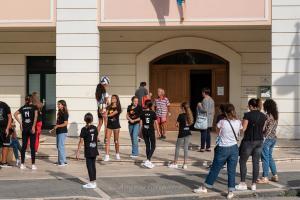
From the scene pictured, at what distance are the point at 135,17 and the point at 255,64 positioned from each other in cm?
498

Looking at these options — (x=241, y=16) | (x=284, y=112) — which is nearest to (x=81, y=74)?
(x=241, y=16)

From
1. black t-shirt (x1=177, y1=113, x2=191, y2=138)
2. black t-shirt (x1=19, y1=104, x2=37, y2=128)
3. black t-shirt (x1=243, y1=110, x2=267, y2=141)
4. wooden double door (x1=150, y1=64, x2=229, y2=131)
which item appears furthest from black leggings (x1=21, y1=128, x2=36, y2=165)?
wooden double door (x1=150, y1=64, x2=229, y2=131)

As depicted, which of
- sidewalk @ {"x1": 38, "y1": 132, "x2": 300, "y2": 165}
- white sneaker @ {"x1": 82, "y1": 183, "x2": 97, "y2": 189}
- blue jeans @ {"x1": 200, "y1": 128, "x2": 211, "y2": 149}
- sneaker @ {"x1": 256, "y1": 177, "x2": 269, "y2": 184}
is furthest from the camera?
blue jeans @ {"x1": 200, "y1": 128, "x2": 211, "y2": 149}

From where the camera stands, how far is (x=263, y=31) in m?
19.2

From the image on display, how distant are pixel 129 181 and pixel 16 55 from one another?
35.2 ft

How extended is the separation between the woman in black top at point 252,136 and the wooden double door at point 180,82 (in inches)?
391

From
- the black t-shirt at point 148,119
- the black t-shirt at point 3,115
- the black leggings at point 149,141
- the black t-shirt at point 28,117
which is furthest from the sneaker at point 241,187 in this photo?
the black t-shirt at point 3,115

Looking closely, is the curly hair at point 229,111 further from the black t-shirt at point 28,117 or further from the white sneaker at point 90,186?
the black t-shirt at point 28,117

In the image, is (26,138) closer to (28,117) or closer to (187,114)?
(28,117)

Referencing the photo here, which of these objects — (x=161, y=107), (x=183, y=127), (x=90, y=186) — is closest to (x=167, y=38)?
(x=161, y=107)

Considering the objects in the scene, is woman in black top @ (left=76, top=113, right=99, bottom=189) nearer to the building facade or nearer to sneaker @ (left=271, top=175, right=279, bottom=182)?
sneaker @ (left=271, top=175, right=279, bottom=182)

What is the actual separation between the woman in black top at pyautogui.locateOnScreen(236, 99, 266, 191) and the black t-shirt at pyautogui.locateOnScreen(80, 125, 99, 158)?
9.03ft

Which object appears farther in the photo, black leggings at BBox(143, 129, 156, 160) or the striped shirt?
the striped shirt

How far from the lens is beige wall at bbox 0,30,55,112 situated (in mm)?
20141
